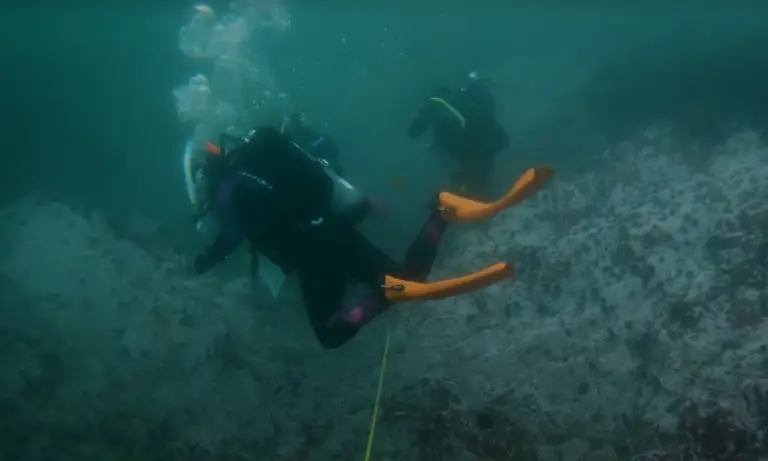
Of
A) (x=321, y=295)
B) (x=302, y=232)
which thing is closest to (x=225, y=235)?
(x=302, y=232)

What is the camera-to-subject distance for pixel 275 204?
3881 millimetres

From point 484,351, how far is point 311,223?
3174mm

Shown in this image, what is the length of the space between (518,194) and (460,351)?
10.3 feet

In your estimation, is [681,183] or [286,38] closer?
[681,183]

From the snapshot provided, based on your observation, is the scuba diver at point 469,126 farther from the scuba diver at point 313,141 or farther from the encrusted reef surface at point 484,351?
the scuba diver at point 313,141

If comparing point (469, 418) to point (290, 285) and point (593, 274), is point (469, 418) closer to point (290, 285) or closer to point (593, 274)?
point (593, 274)

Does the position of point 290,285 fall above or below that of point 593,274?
below

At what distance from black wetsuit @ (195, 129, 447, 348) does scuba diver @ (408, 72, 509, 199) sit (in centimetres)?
296

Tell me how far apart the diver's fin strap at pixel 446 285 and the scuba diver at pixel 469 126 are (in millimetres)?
3369

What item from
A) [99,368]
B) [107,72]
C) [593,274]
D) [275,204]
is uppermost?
[275,204]

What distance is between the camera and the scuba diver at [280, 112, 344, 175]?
4727mm

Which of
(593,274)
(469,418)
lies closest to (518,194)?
(469,418)

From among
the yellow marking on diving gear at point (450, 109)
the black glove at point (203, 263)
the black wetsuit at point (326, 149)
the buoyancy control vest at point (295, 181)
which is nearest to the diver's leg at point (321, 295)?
the buoyancy control vest at point (295, 181)

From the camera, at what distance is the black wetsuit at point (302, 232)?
3873mm
